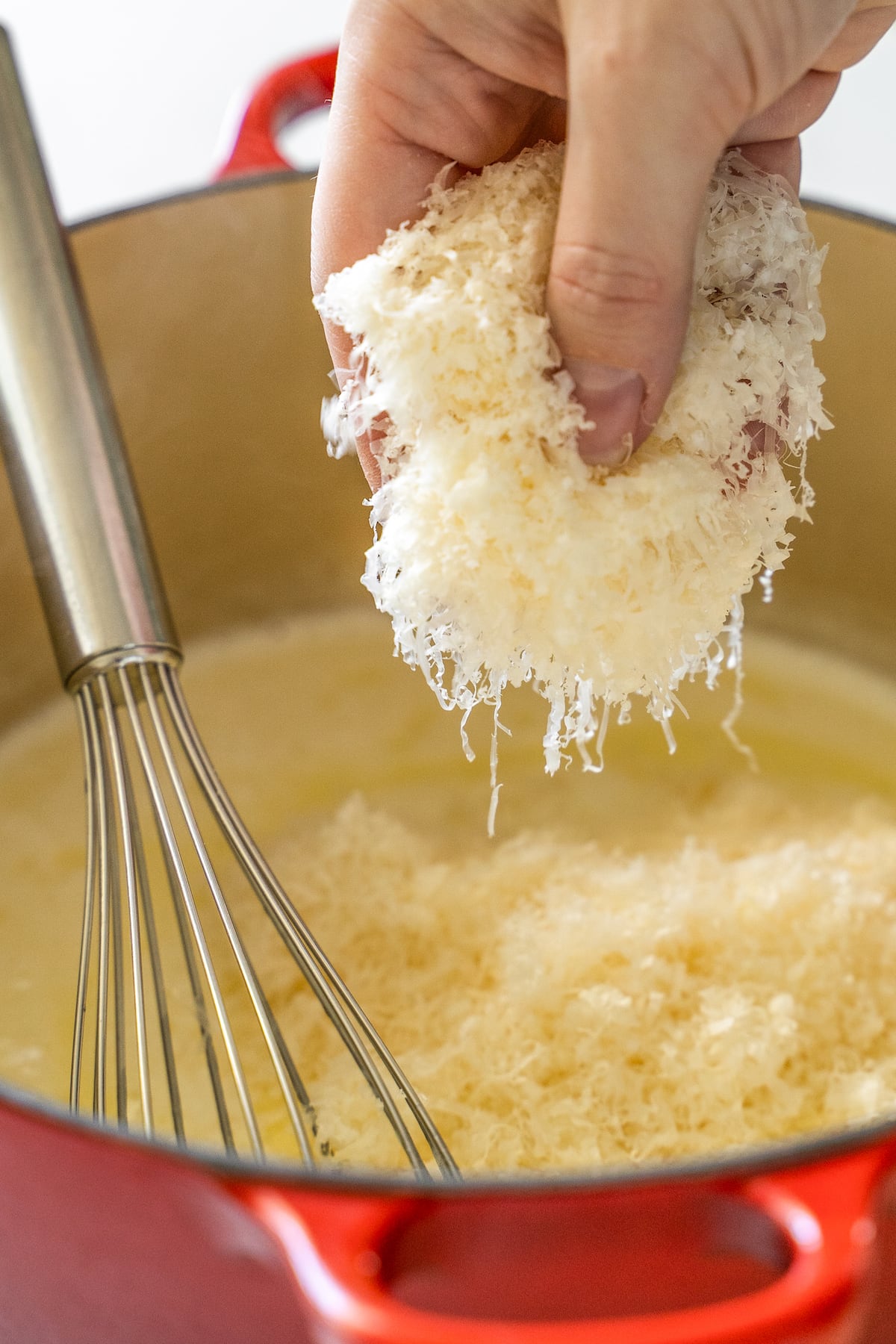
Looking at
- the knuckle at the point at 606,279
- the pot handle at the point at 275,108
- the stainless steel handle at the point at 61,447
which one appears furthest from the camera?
the pot handle at the point at 275,108

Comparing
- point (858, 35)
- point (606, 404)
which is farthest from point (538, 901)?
point (858, 35)

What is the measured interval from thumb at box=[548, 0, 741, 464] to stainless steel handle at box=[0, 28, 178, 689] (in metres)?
0.28

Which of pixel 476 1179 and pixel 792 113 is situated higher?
pixel 792 113

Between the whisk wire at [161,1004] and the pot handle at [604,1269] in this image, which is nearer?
the pot handle at [604,1269]

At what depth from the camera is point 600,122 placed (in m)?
0.38

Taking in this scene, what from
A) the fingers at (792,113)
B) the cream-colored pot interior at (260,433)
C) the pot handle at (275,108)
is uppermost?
the pot handle at (275,108)

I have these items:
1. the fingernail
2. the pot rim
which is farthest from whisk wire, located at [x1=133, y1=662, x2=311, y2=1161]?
the fingernail

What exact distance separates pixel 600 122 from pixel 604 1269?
1.04 feet

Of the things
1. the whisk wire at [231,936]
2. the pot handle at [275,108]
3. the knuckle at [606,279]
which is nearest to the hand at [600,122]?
the knuckle at [606,279]

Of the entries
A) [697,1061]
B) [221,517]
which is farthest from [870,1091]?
[221,517]

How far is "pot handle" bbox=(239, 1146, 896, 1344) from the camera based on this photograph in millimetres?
292

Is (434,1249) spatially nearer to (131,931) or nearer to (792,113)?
(131,931)

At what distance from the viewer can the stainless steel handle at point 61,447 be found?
2.04ft

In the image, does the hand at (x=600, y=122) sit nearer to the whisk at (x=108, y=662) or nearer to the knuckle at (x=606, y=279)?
the knuckle at (x=606, y=279)
